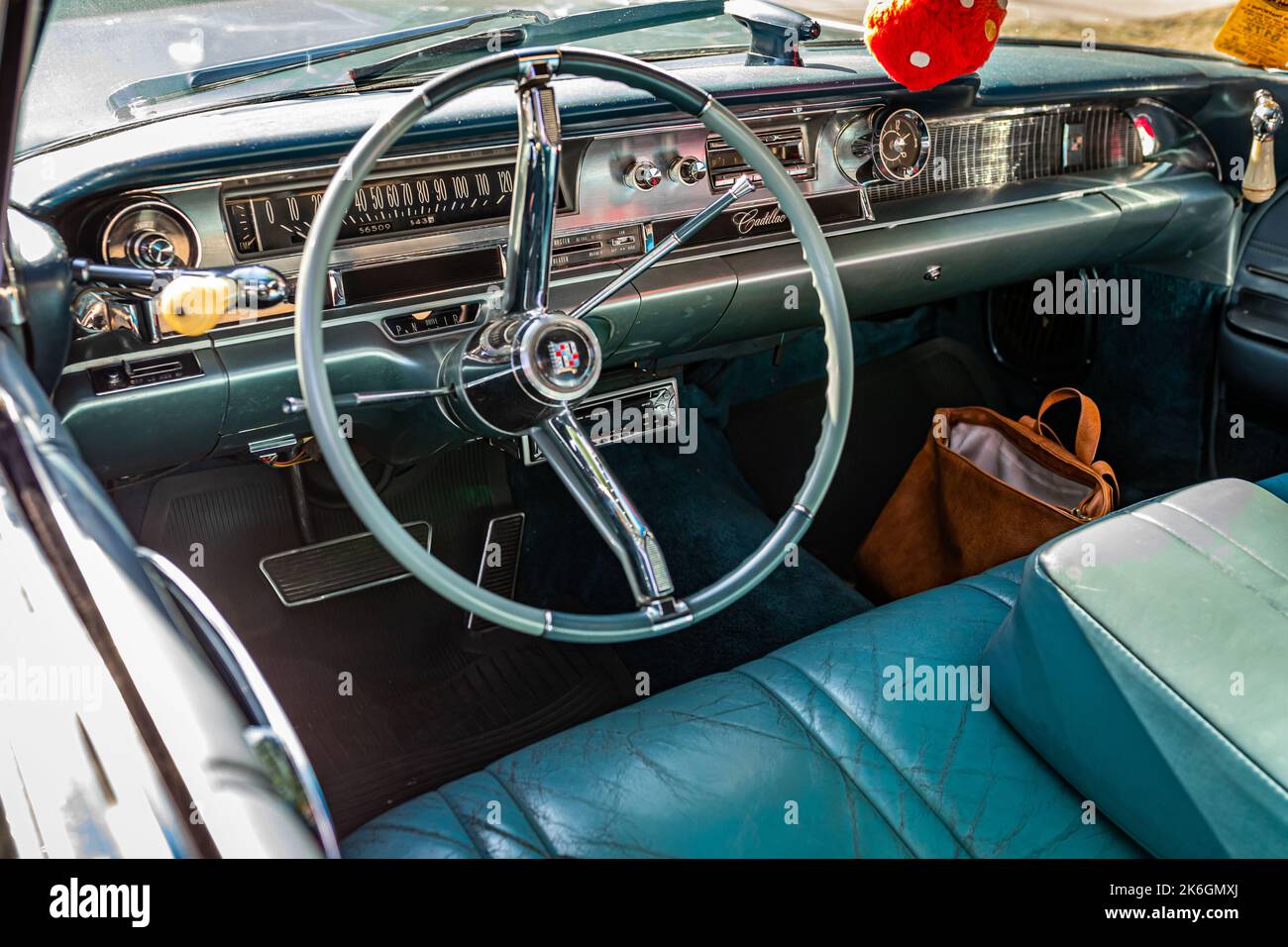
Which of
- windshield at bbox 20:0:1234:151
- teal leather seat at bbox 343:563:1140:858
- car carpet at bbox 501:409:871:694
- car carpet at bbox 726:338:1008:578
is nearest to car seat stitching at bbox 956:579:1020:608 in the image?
teal leather seat at bbox 343:563:1140:858

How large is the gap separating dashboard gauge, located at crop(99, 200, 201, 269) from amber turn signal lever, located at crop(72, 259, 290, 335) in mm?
192

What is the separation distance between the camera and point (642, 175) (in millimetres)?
→ 1660

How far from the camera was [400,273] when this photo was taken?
152 cm

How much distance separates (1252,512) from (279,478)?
151cm

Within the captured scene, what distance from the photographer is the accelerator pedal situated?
1.96 m

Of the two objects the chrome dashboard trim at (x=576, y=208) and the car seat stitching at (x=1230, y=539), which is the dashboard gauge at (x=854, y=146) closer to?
the chrome dashboard trim at (x=576, y=208)

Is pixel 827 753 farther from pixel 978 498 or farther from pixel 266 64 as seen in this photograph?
pixel 266 64

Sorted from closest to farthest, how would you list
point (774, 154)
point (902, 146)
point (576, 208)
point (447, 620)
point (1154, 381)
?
point (576, 208), point (774, 154), point (902, 146), point (447, 620), point (1154, 381)

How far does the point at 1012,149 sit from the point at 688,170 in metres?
0.78

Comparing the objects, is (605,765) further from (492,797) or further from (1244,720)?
(1244,720)

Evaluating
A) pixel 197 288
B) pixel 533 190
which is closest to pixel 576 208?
pixel 533 190

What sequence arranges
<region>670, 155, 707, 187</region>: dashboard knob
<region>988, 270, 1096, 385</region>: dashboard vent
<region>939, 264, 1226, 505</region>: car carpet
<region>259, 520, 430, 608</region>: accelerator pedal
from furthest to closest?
<region>988, 270, 1096, 385</region>: dashboard vent
<region>939, 264, 1226, 505</region>: car carpet
<region>259, 520, 430, 608</region>: accelerator pedal
<region>670, 155, 707, 187</region>: dashboard knob

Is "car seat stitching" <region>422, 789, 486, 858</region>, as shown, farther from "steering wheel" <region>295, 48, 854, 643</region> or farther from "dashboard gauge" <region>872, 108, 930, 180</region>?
"dashboard gauge" <region>872, 108, 930, 180</region>

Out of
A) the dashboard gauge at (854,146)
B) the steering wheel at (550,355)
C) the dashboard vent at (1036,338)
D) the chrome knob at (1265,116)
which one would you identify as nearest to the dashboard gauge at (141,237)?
the steering wheel at (550,355)
